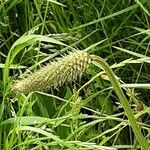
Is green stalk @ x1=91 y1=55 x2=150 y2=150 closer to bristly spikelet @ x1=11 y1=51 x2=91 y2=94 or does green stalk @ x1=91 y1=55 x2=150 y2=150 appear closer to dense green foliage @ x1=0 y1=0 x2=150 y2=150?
bristly spikelet @ x1=11 y1=51 x2=91 y2=94

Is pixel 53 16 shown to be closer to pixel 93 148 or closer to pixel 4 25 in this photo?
pixel 4 25

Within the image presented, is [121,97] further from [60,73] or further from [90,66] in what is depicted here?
[90,66]

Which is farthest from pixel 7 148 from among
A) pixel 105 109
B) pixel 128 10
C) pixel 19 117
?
pixel 128 10

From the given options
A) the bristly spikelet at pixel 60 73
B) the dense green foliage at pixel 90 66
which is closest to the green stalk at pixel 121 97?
the bristly spikelet at pixel 60 73

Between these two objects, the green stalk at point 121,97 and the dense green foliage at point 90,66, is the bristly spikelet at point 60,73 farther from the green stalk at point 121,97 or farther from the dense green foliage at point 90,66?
the dense green foliage at point 90,66

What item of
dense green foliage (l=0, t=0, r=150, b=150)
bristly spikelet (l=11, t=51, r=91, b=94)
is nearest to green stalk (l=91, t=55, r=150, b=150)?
bristly spikelet (l=11, t=51, r=91, b=94)

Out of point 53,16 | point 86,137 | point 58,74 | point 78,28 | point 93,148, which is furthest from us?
point 53,16
